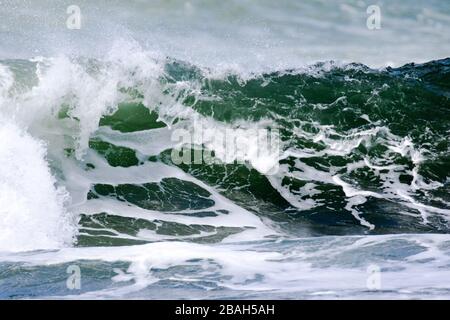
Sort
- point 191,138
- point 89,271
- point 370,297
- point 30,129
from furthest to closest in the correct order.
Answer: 1. point 191,138
2. point 30,129
3. point 89,271
4. point 370,297

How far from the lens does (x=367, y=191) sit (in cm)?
1197

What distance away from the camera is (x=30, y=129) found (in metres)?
12.3

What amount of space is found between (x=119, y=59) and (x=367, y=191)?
604 centimetres

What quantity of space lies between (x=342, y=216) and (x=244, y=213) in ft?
5.53

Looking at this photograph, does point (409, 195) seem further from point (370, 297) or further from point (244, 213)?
point (370, 297)

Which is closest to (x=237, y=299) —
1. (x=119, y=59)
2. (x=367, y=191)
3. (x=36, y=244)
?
(x=36, y=244)

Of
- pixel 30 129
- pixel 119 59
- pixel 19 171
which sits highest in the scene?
pixel 119 59

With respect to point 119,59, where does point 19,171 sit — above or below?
below
